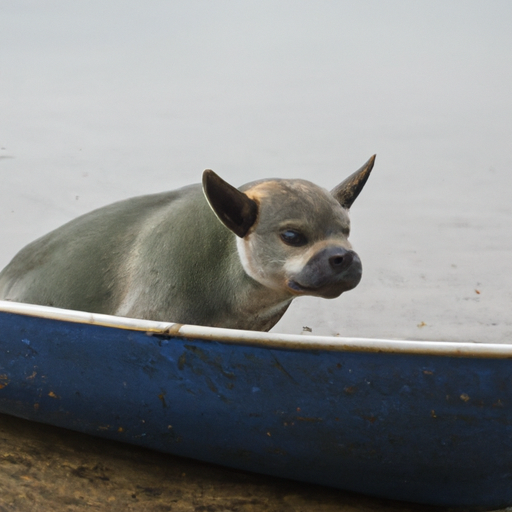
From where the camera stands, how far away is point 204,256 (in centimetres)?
173

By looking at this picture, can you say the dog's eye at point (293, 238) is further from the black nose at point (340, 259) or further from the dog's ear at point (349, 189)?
the dog's ear at point (349, 189)

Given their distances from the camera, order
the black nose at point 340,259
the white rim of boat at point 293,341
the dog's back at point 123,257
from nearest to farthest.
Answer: the white rim of boat at point 293,341 → the black nose at point 340,259 → the dog's back at point 123,257

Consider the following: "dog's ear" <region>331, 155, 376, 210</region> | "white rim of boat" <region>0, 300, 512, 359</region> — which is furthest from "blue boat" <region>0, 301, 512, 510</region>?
"dog's ear" <region>331, 155, 376, 210</region>

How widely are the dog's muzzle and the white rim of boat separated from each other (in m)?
0.17

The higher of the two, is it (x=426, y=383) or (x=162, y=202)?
(x=162, y=202)

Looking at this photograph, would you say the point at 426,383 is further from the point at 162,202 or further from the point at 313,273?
the point at 162,202

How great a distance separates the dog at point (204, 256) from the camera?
157 cm

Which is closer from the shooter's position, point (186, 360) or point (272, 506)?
point (186, 360)

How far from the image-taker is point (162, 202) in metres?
1.93

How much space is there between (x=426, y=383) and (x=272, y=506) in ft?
1.44

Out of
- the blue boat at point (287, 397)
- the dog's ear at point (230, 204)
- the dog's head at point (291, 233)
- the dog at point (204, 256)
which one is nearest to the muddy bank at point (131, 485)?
the blue boat at point (287, 397)

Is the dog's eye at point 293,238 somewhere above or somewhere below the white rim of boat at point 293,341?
above

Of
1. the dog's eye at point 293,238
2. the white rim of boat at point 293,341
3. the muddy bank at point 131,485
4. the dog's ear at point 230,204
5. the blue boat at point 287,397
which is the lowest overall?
the muddy bank at point 131,485

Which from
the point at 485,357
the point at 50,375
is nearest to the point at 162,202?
the point at 50,375
